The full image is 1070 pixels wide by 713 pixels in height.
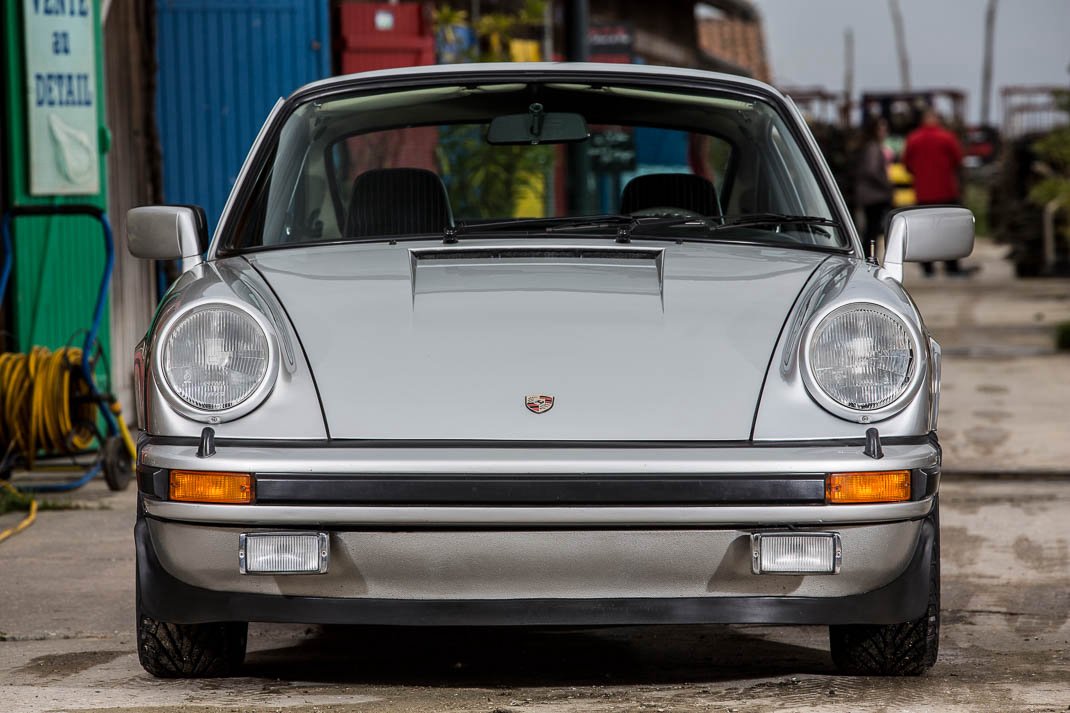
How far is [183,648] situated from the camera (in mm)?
4023

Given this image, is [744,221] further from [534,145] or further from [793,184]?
[534,145]

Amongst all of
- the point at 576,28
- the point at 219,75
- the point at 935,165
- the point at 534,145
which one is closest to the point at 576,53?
the point at 576,28

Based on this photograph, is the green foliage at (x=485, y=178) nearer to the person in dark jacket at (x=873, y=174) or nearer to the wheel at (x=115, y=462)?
the wheel at (x=115, y=462)

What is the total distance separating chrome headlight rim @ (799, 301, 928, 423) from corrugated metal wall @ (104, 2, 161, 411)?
623cm

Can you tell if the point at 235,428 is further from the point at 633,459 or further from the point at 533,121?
the point at 533,121

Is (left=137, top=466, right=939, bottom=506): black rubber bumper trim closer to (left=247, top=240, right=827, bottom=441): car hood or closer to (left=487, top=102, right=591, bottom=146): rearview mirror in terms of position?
(left=247, top=240, right=827, bottom=441): car hood

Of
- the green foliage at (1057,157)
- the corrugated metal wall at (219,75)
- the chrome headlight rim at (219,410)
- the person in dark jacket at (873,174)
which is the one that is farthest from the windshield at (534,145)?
the person in dark jacket at (873,174)

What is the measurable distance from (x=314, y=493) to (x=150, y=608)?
1.79ft

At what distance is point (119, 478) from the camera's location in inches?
296

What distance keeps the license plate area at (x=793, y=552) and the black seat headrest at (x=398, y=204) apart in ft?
4.60

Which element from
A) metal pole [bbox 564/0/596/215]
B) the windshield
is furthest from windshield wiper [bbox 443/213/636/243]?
metal pole [bbox 564/0/596/215]

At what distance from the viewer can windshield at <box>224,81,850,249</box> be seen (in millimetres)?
4535

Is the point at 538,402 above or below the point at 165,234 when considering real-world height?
below

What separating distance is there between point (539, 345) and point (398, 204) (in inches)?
40.8
